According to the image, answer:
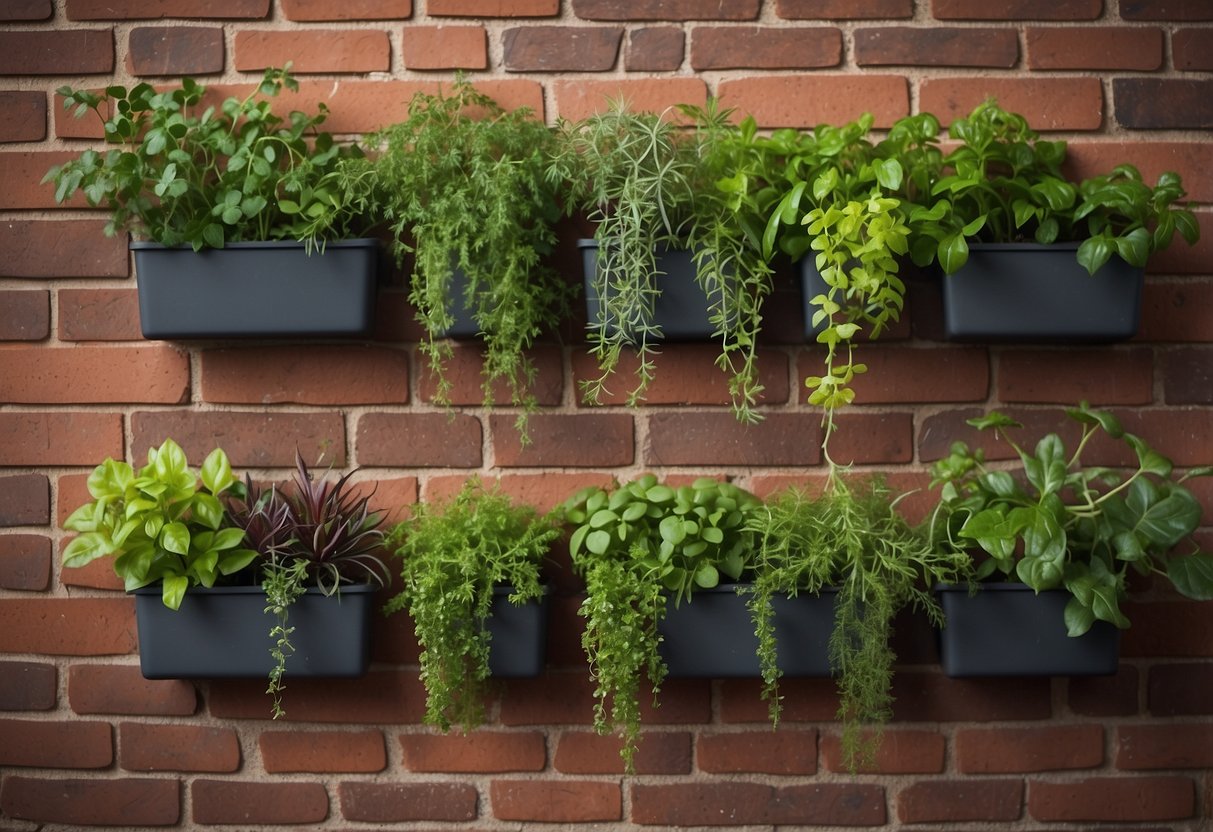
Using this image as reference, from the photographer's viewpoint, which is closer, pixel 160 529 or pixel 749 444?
pixel 160 529

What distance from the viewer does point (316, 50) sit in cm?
149

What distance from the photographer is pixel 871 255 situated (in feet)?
4.10

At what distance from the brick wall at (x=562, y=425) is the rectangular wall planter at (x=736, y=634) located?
140 mm

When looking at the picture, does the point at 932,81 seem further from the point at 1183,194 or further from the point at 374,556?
the point at 374,556

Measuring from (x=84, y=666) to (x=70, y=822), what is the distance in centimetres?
23

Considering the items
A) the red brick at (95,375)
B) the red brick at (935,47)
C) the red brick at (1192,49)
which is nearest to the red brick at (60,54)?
the red brick at (95,375)

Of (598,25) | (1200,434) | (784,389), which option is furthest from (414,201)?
(1200,434)

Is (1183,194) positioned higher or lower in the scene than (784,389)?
higher

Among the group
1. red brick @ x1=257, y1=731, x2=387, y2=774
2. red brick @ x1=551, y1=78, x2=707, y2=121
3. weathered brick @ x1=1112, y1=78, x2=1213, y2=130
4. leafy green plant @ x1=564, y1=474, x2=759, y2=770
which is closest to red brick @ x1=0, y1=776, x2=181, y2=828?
red brick @ x1=257, y1=731, x2=387, y2=774

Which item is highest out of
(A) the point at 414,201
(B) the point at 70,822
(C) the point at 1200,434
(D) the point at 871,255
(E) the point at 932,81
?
(E) the point at 932,81

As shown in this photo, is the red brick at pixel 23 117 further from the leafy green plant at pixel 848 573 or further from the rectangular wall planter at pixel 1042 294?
the rectangular wall planter at pixel 1042 294

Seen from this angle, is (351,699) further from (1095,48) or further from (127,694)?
(1095,48)

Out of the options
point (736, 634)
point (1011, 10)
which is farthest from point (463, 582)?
point (1011, 10)

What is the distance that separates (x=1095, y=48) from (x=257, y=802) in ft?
5.31
